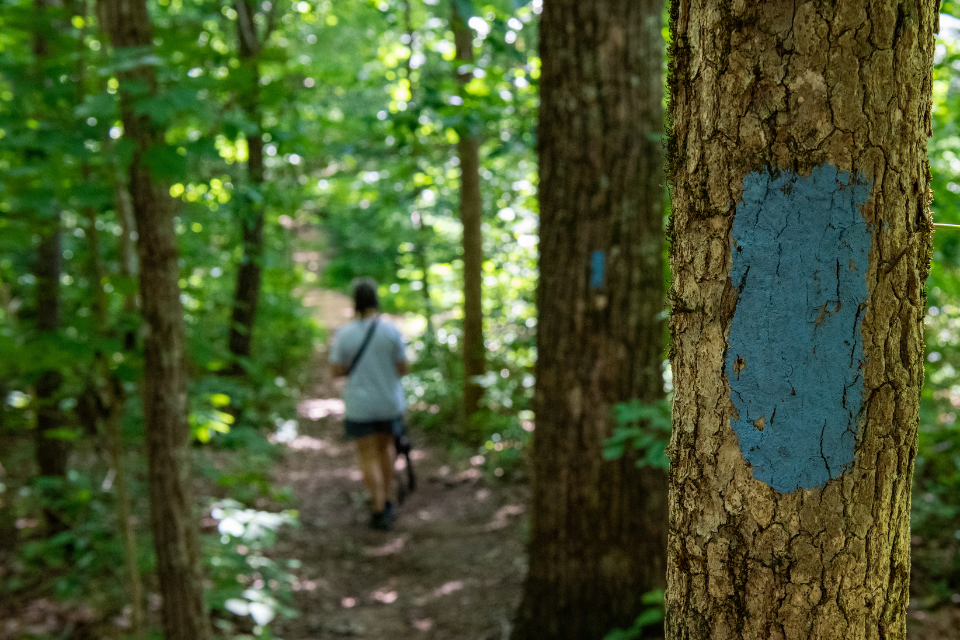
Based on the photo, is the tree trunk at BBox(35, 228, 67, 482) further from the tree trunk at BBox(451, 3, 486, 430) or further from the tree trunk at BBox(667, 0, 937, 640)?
the tree trunk at BBox(667, 0, 937, 640)

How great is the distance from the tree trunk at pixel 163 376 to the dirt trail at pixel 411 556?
116cm

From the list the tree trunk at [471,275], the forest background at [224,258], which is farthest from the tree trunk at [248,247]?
the tree trunk at [471,275]

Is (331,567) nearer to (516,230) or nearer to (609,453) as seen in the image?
(609,453)

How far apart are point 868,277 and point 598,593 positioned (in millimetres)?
2808

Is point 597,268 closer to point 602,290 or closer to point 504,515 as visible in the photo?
point 602,290

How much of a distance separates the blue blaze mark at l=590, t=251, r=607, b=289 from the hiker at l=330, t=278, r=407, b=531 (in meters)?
2.81

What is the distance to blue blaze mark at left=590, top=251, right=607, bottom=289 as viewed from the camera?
3402 millimetres

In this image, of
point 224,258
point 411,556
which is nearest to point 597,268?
point 411,556

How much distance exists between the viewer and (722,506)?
110cm

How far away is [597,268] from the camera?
134 inches

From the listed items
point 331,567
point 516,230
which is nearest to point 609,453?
point 331,567

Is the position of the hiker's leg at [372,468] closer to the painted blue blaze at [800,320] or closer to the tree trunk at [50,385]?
the tree trunk at [50,385]

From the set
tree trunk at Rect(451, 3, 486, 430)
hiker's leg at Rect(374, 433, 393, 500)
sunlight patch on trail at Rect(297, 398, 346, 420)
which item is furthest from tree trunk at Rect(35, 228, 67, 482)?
sunlight patch on trail at Rect(297, 398, 346, 420)

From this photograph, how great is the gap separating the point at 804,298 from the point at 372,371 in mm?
5009
